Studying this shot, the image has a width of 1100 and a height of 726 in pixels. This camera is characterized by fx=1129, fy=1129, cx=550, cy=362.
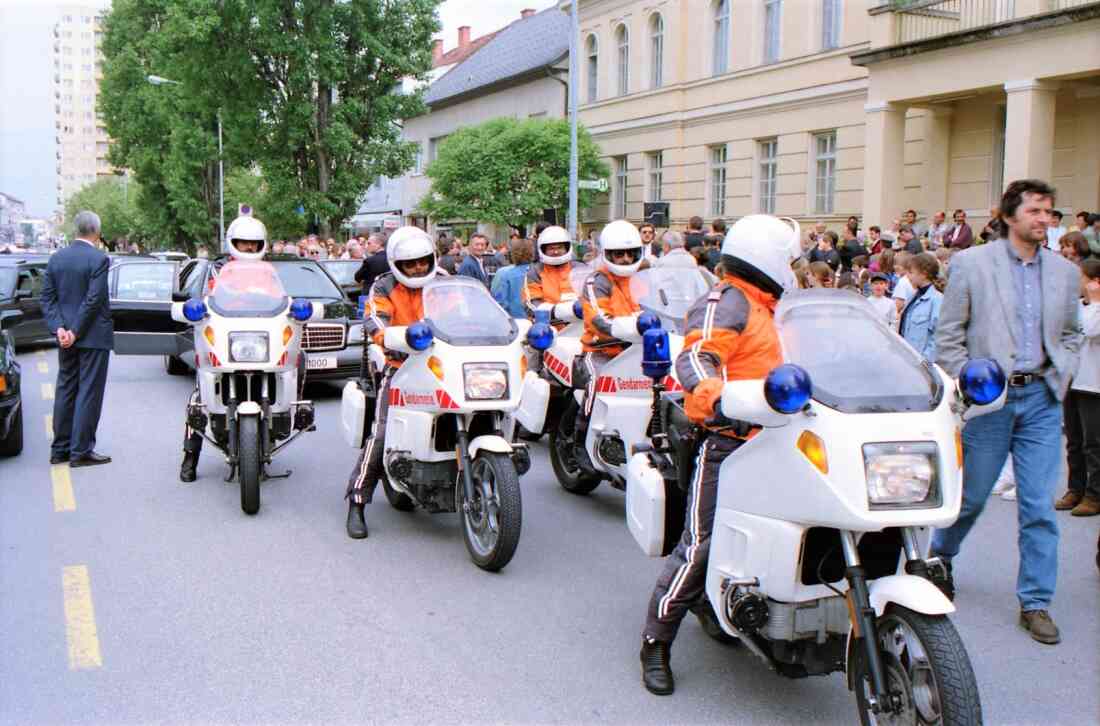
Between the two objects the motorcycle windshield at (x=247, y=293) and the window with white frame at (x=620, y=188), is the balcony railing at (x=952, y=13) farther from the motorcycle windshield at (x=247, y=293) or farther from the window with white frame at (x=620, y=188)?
the motorcycle windshield at (x=247, y=293)

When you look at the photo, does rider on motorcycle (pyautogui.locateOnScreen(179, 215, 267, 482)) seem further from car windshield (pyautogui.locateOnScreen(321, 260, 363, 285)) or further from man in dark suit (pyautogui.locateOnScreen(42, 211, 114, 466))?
car windshield (pyautogui.locateOnScreen(321, 260, 363, 285))

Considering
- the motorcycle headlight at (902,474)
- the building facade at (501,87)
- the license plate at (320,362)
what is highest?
the building facade at (501,87)

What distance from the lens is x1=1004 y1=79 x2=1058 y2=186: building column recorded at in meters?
17.6

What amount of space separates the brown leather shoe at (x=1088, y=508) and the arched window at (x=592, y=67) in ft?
90.1

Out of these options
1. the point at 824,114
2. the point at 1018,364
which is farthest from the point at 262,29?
the point at 1018,364

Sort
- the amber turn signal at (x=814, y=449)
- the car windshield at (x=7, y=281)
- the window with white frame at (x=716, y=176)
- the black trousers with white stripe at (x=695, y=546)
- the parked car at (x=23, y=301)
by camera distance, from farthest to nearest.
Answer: the window with white frame at (x=716, y=176)
the car windshield at (x=7, y=281)
the parked car at (x=23, y=301)
the black trousers with white stripe at (x=695, y=546)
the amber turn signal at (x=814, y=449)

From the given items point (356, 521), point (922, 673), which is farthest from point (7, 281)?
point (922, 673)

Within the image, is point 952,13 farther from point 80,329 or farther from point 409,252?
point 80,329

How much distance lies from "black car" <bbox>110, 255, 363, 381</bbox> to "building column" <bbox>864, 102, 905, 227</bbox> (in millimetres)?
11545

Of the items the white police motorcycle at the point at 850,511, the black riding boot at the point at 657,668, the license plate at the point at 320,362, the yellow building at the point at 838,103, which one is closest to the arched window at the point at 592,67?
the yellow building at the point at 838,103

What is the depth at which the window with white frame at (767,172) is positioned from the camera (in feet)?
85.9

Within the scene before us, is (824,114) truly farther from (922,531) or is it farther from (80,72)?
(80,72)

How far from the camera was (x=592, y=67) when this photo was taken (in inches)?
1336

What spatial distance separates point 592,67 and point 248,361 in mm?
27913
